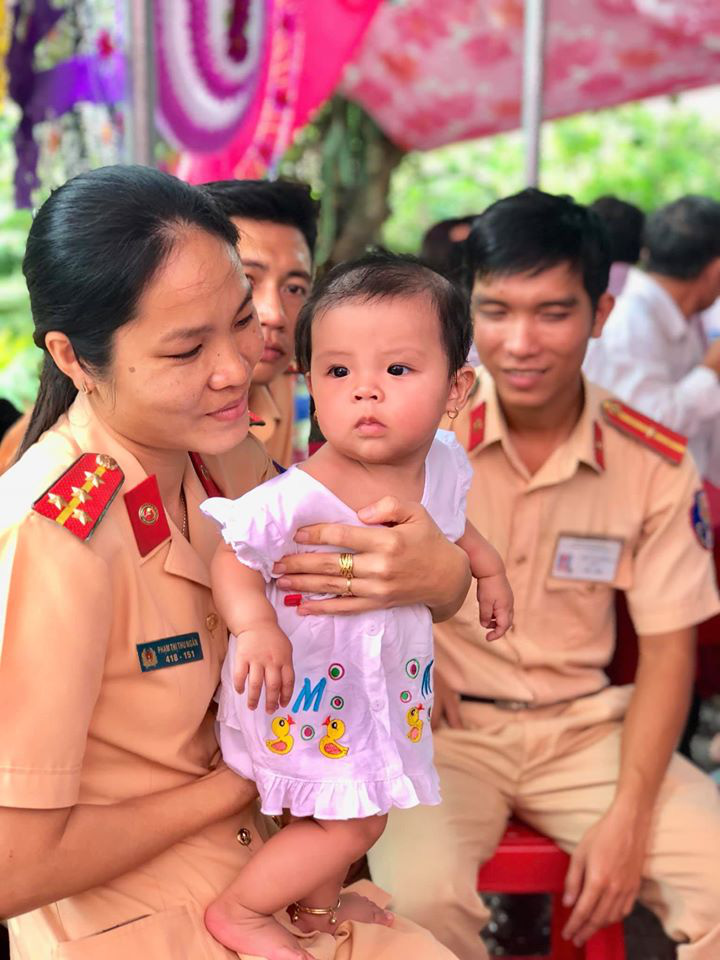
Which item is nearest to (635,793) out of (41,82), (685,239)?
(41,82)

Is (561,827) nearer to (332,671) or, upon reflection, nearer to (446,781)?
(446,781)

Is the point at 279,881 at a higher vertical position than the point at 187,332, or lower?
lower

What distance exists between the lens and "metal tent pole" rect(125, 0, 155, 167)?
10.3 ft

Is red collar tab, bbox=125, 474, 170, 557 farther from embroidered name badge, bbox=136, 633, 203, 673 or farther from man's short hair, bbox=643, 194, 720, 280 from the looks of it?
man's short hair, bbox=643, 194, 720, 280

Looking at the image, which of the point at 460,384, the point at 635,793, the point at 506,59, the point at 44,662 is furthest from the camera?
the point at 506,59

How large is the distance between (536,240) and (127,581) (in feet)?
4.14

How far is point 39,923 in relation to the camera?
1.50 meters

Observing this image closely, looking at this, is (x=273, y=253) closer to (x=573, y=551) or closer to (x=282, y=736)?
(x=573, y=551)

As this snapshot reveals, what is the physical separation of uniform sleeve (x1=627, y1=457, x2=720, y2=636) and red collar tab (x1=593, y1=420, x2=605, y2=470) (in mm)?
110

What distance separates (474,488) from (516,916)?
1.10 m

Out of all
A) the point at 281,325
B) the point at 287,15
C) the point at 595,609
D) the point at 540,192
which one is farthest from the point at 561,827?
the point at 287,15

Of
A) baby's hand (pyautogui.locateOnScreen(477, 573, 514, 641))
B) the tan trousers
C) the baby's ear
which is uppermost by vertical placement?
the baby's ear

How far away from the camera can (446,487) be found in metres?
1.72

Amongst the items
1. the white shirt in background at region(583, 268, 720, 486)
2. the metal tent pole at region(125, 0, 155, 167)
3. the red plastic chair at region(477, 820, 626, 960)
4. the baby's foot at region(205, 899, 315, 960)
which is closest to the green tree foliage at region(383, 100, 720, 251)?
the white shirt in background at region(583, 268, 720, 486)
